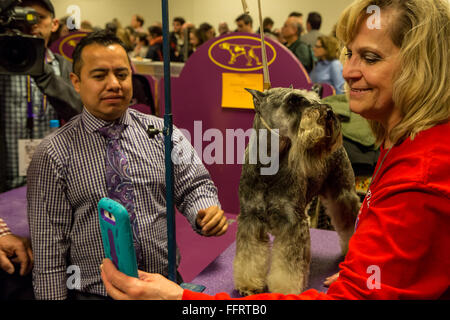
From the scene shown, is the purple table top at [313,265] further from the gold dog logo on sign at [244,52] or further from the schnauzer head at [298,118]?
the gold dog logo on sign at [244,52]

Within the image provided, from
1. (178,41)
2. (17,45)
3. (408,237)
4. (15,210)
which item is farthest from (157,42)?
(408,237)

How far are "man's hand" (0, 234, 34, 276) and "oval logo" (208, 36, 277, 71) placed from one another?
579 mm

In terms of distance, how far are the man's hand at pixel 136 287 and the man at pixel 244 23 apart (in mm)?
497

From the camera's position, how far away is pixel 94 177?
0.83 meters

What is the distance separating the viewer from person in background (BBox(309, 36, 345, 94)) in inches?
41.1

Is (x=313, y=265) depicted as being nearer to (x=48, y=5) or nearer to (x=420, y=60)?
(x=420, y=60)

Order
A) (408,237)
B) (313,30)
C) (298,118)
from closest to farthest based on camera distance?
(408,237) < (298,118) < (313,30)

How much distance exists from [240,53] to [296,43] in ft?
0.90

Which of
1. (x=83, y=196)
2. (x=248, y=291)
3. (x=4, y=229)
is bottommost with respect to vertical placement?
(x=248, y=291)

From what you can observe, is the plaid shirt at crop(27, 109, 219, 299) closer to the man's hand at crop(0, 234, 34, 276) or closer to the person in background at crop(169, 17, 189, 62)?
the man's hand at crop(0, 234, 34, 276)

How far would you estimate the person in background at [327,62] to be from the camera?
41.1 inches

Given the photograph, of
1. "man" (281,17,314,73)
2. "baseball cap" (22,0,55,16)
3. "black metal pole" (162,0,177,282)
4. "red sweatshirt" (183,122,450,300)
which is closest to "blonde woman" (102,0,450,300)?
"red sweatshirt" (183,122,450,300)
